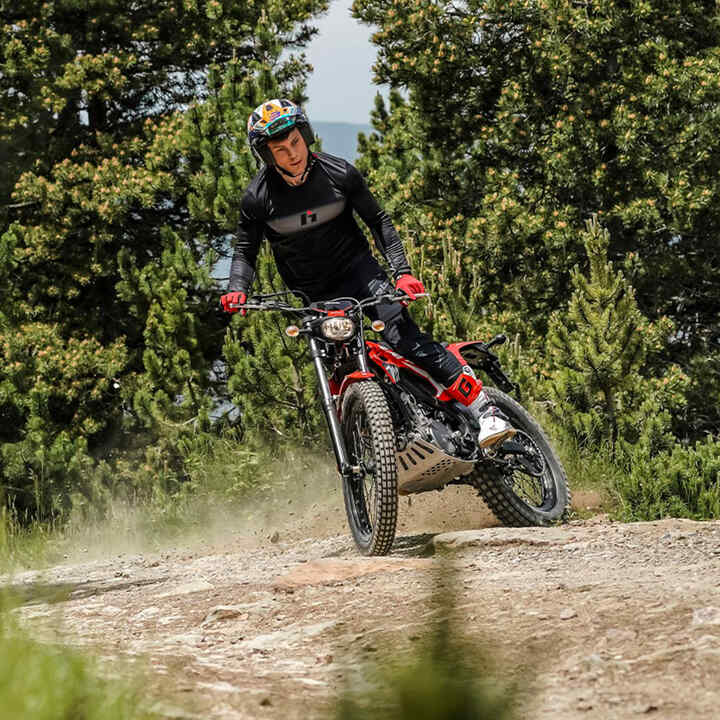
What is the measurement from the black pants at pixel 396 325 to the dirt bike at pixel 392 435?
0.08m

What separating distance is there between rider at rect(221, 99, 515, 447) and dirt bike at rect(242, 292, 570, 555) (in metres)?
0.13

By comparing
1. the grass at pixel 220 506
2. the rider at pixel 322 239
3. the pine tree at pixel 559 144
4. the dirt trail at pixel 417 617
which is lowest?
the grass at pixel 220 506

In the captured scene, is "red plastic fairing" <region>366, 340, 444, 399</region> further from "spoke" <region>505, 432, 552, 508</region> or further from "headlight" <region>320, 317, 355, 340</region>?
"spoke" <region>505, 432, 552, 508</region>

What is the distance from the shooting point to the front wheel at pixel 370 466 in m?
5.64

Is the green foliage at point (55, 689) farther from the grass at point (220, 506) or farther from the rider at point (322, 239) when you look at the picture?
the grass at point (220, 506)

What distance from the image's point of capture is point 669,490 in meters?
7.14

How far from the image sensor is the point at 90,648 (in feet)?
10.4

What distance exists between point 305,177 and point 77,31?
1704 cm

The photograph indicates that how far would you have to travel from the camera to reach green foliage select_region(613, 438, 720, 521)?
698 cm

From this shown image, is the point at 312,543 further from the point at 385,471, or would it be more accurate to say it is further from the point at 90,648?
the point at 90,648

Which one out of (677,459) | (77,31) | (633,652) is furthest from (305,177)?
(77,31)

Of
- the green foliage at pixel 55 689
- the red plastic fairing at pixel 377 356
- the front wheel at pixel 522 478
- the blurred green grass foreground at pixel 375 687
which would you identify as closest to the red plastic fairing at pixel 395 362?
the red plastic fairing at pixel 377 356

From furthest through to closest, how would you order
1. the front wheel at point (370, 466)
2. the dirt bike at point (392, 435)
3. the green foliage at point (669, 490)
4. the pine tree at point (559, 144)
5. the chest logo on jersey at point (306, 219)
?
1. the pine tree at point (559, 144)
2. the green foliage at point (669, 490)
3. the chest logo on jersey at point (306, 219)
4. the dirt bike at point (392, 435)
5. the front wheel at point (370, 466)

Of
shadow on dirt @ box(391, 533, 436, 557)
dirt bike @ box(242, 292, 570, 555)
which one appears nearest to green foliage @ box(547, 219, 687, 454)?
dirt bike @ box(242, 292, 570, 555)
